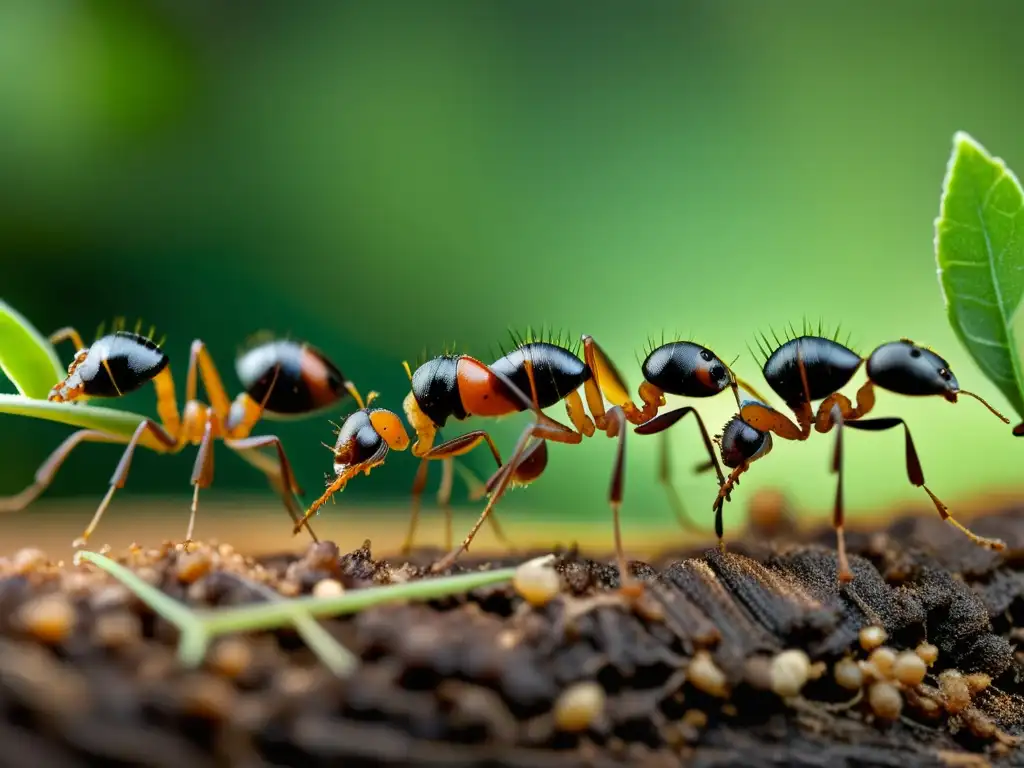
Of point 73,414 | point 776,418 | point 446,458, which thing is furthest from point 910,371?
point 73,414

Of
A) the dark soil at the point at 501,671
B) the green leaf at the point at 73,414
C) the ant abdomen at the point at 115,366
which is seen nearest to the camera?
the dark soil at the point at 501,671

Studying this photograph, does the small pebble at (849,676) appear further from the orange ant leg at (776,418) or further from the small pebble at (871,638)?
the orange ant leg at (776,418)

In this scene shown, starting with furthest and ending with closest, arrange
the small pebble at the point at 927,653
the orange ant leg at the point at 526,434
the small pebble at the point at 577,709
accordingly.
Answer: the orange ant leg at the point at 526,434, the small pebble at the point at 927,653, the small pebble at the point at 577,709

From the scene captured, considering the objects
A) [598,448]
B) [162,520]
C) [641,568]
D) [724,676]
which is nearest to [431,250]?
[598,448]

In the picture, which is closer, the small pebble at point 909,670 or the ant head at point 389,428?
the small pebble at point 909,670

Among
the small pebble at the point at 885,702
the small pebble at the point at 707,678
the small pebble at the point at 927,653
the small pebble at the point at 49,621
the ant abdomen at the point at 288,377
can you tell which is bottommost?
the small pebble at the point at 885,702

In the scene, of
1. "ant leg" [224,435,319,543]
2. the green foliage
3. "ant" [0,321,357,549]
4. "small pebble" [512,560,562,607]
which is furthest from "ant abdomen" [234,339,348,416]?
"small pebble" [512,560,562,607]

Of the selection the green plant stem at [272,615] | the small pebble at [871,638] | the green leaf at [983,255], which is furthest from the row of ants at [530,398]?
the green plant stem at [272,615]

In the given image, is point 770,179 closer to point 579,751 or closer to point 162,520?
point 162,520
